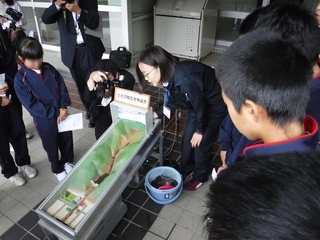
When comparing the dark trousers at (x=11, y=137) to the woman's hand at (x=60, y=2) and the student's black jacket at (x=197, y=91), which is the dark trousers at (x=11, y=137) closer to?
the woman's hand at (x=60, y=2)

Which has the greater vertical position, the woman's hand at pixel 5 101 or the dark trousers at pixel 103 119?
the woman's hand at pixel 5 101

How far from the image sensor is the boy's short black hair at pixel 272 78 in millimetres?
713

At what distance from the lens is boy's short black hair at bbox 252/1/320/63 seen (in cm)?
106

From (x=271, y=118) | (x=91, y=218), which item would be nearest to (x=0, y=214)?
(x=91, y=218)

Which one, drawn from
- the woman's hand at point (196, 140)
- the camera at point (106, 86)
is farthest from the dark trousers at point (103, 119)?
the woman's hand at point (196, 140)

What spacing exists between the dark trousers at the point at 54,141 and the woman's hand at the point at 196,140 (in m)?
1.21

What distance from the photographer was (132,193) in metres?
2.27

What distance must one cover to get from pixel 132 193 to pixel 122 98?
3.08 ft

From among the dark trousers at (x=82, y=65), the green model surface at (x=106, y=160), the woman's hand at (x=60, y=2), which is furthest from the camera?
the dark trousers at (x=82, y=65)

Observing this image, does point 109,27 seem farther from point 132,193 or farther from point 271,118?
point 271,118

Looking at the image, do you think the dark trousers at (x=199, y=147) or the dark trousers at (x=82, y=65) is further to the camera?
the dark trousers at (x=82, y=65)

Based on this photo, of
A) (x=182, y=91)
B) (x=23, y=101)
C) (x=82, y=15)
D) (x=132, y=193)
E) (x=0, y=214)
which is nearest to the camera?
(x=182, y=91)

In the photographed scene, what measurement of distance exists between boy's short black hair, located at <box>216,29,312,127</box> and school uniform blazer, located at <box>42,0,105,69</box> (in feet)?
8.01

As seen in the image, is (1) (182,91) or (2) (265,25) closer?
(2) (265,25)
